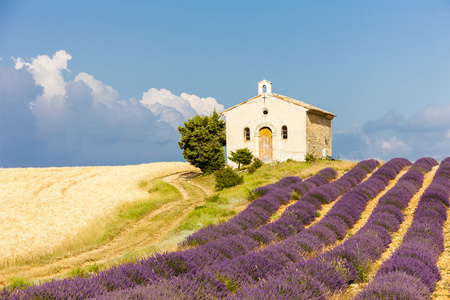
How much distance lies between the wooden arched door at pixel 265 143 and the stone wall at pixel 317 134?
11.6 feet

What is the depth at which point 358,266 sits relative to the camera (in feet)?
27.4

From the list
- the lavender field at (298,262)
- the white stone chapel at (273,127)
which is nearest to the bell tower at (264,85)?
the white stone chapel at (273,127)

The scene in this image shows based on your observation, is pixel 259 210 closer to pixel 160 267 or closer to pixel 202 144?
pixel 160 267

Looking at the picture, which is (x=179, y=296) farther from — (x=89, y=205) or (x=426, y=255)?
(x=89, y=205)

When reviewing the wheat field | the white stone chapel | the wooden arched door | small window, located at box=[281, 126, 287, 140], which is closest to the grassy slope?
the wheat field

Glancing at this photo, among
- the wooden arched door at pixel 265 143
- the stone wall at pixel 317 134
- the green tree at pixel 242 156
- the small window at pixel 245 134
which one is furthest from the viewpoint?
the small window at pixel 245 134

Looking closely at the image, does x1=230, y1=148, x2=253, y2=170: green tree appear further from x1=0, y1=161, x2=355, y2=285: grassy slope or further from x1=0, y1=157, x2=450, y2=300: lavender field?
x1=0, y1=157, x2=450, y2=300: lavender field

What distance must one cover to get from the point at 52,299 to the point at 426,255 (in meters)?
7.88

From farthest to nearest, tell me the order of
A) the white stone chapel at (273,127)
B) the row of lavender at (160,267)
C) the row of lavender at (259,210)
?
the white stone chapel at (273,127) < the row of lavender at (259,210) < the row of lavender at (160,267)

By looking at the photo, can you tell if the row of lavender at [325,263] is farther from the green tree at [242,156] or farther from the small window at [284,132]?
the small window at [284,132]

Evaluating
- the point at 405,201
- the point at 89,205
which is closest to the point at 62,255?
the point at 89,205

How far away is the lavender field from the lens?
19.3 ft

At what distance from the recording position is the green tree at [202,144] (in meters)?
33.9

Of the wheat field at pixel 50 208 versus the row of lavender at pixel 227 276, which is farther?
the wheat field at pixel 50 208
